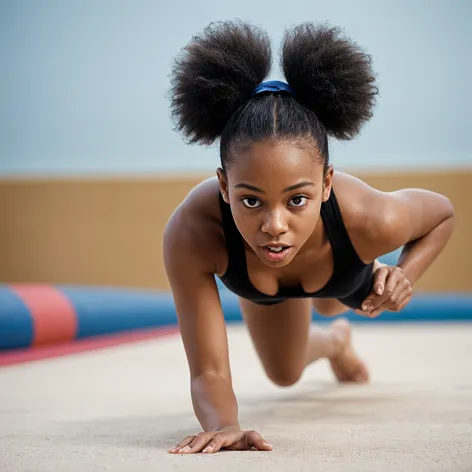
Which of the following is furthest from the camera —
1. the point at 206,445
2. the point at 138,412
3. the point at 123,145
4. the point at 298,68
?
the point at 123,145

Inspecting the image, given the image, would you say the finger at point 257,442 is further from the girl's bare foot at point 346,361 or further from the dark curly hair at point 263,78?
the girl's bare foot at point 346,361

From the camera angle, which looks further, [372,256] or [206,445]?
[372,256]

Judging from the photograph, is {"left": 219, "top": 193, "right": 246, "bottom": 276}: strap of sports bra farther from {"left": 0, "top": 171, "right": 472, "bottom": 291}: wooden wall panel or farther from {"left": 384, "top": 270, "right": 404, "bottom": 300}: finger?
{"left": 0, "top": 171, "right": 472, "bottom": 291}: wooden wall panel

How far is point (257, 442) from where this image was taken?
1321 millimetres

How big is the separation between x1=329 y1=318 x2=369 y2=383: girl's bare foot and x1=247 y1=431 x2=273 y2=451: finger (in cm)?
110

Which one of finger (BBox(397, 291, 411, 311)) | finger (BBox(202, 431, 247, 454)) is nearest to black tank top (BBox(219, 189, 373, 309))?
finger (BBox(397, 291, 411, 311))

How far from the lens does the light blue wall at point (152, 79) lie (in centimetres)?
512

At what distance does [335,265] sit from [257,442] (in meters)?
0.44

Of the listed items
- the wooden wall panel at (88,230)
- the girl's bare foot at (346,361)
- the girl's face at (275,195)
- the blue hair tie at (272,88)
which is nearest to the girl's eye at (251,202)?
the girl's face at (275,195)

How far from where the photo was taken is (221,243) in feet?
5.12

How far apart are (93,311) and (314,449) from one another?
2.54m

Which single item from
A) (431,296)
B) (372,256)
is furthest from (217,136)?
(431,296)

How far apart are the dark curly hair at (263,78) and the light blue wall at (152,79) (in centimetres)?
359

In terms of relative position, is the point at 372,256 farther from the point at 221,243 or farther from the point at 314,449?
the point at 314,449
